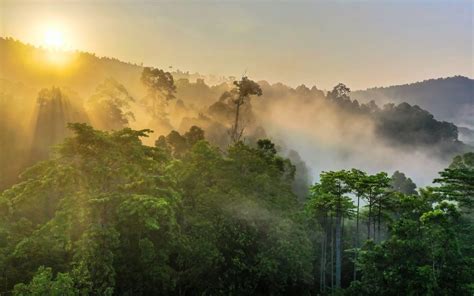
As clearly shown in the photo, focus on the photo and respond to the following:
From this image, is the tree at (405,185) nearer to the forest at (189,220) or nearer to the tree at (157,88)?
the forest at (189,220)

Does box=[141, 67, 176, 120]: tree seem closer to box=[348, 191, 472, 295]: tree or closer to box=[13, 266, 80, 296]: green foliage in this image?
box=[348, 191, 472, 295]: tree

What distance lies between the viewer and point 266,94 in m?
115

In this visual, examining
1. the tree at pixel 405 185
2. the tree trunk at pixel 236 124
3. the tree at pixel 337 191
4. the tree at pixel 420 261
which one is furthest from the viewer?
the tree trunk at pixel 236 124

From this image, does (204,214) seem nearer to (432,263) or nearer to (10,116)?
(432,263)

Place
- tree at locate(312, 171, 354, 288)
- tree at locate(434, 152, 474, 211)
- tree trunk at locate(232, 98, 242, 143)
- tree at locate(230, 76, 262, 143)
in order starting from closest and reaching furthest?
1. tree at locate(434, 152, 474, 211)
2. tree at locate(312, 171, 354, 288)
3. tree at locate(230, 76, 262, 143)
4. tree trunk at locate(232, 98, 242, 143)

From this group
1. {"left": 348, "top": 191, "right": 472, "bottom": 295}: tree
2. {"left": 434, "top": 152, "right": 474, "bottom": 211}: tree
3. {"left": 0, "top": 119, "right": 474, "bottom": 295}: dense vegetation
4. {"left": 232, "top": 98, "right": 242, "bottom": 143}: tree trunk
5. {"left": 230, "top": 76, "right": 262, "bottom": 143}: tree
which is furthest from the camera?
{"left": 232, "top": 98, "right": 242, "bottom": 143}: tree trunk

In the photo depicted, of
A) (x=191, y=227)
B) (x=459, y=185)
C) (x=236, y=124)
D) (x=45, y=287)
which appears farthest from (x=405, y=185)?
(x=45, y=287)

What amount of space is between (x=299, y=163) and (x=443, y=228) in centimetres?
5041

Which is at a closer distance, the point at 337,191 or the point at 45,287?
the point at 45,287

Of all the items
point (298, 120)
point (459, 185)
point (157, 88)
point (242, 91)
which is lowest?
point (459, 185)

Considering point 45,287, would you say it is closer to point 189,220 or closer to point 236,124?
point 189,220

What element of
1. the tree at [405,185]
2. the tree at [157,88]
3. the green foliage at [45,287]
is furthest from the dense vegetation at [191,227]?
the tree at [157,88]

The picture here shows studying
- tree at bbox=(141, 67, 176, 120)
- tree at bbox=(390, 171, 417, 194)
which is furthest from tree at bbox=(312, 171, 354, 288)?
tree at bbox=(141, 67, 176, 120)

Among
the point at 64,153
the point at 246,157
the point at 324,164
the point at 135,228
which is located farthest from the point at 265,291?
the point at 324,164
